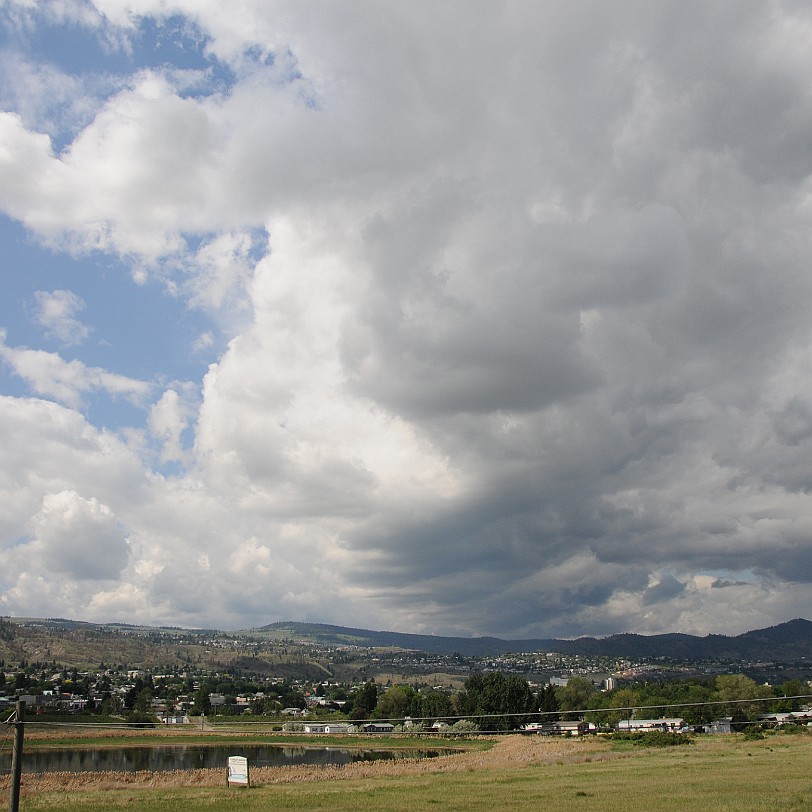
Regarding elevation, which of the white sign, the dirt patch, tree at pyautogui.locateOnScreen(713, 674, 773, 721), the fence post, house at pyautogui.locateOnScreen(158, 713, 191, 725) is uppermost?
the fence post

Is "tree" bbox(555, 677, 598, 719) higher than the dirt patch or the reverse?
the reverse

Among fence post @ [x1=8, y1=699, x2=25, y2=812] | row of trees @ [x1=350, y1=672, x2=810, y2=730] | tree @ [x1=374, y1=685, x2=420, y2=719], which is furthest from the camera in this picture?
tree @ [x1=374, y1=685, x2=420, y2=719]

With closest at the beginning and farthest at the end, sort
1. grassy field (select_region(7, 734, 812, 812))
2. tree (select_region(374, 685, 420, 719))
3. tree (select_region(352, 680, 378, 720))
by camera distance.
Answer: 1. grassy field (select_region(7, 734, 812, 812))
2. tree (select_region(374, 685, 420, 719))
3. tree (select_region(352, 680, 378, 720))

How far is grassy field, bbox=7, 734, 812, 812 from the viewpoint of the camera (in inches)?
1329

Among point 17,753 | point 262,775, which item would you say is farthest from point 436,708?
point 17,753

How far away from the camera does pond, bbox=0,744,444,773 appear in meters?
78.2

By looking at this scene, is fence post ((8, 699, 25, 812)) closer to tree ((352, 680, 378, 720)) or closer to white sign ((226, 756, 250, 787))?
white sign ((226, 756, 250, 787))

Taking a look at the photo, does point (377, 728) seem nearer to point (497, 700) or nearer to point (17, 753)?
point (497, 700)

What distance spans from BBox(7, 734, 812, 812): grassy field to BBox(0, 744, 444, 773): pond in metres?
22.1

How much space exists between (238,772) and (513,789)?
20.1 meters

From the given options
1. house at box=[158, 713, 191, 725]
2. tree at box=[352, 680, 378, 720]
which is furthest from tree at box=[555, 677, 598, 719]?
house at box=[158, 713, 191, 725]

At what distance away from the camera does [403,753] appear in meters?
99.4

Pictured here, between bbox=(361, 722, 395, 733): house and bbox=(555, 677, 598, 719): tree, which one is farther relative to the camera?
bbox=(555, 677, 598, 719): tree

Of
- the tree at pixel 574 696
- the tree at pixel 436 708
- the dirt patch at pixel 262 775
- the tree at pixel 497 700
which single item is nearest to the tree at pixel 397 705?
the tree at pixel 436 708
